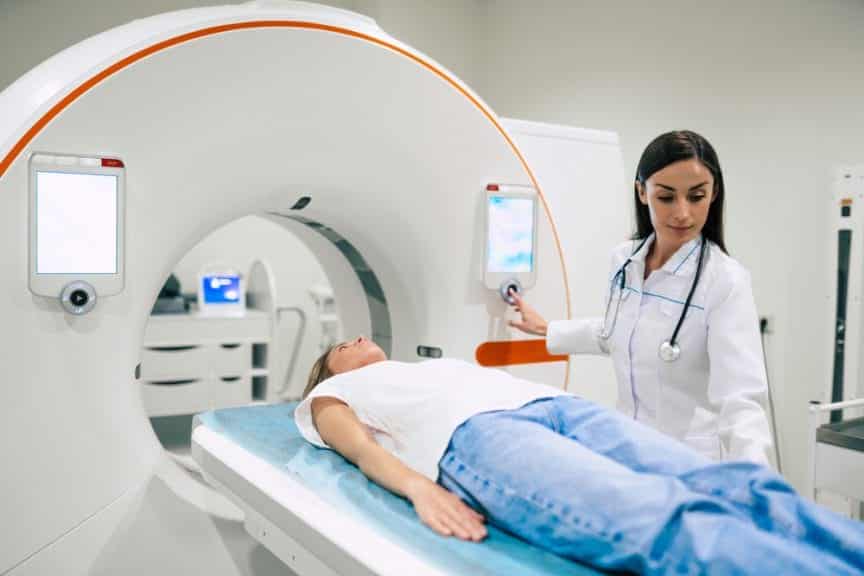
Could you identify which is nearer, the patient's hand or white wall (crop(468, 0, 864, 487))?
the patient's hand

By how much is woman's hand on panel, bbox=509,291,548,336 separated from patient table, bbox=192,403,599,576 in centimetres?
66

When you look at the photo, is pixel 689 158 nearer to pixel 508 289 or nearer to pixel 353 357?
pixel 508 289

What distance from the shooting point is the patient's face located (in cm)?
172

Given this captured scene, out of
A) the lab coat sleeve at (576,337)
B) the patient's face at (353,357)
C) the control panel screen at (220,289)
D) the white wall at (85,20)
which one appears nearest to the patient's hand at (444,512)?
the patient's face at (353,357)

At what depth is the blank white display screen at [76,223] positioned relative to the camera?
52.8 inches

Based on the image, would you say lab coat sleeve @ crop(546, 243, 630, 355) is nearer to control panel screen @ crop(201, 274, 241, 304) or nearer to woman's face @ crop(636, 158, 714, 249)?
woman's face @ crop(636, 158, 714, 249)

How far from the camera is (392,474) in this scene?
3.98 ft

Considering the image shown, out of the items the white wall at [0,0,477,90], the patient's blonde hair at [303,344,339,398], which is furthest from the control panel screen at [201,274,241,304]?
the patient's blonde hair at [303,344,339,398]

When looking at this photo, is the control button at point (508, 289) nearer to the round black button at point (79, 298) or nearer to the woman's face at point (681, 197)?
the woman's face at point (681, 197)

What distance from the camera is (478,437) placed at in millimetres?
1195

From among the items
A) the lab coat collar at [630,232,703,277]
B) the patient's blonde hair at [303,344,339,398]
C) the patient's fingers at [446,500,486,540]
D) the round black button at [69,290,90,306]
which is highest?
the lab coat collar at [630,232,703,277]

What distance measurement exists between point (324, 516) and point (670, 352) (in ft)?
2.28

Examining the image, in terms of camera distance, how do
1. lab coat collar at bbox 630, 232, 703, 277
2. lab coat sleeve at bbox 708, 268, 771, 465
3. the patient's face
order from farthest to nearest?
the patient's face
lab coat collar at bbox 630, 232, 703, 277
lab coat sleeve at bbox 708, 268, 771, 465

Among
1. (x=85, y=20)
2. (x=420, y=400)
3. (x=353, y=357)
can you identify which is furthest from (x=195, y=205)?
(x=85, y=20)
